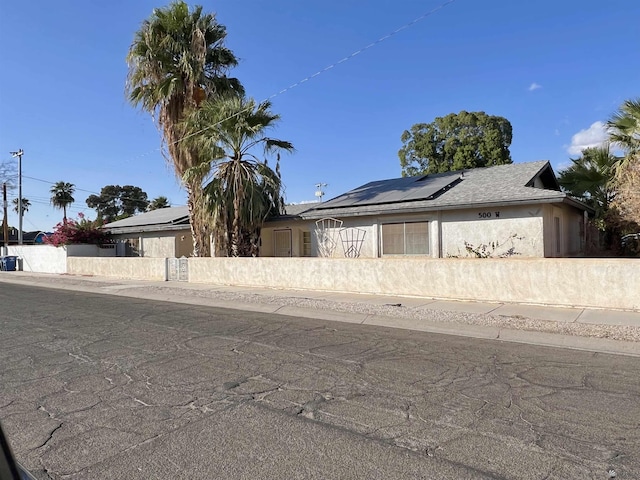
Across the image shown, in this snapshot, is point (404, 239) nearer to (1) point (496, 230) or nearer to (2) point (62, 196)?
(1) point (496, 230)

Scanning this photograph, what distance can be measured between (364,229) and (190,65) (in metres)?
9.94

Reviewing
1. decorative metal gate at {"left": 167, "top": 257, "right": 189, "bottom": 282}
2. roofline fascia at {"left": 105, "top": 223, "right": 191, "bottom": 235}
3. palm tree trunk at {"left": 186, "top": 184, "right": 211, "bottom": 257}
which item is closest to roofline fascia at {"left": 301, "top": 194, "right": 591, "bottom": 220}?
palm tree trunk at {"left": 186, "top": 184, "right": 211, "bottom": 257}

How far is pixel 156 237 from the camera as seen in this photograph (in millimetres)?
25797

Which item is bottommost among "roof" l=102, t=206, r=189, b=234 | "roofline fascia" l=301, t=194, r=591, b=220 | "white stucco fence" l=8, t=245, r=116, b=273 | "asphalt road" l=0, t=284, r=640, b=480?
"asphalt road" l=0, t=284, r=640, b=480

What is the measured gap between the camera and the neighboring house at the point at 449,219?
14.5 metres

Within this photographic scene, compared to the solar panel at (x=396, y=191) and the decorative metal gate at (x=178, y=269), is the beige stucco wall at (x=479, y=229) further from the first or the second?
the decorative metal gate at (x=178, y=269)

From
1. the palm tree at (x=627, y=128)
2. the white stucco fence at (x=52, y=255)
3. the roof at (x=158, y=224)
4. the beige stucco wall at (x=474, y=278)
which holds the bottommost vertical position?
the beige stucco wall at (x=474, y=278)

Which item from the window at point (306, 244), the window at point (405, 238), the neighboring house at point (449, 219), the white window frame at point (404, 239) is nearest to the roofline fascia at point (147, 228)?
the neighboring house at point (449, 219)

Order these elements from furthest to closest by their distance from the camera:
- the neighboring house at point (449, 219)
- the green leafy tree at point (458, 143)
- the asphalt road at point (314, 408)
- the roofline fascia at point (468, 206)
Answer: the green leafy tree at point (458, 143) → the neighboring house at point (449, 219) → the roofline fascia at point (468, 206) → the asphalt road at point (314, 408)

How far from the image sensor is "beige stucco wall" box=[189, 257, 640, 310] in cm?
981

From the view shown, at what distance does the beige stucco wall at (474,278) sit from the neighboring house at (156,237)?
9920 millimetres

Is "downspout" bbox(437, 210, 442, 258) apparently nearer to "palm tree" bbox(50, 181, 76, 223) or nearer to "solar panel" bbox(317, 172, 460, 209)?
"solar panel" bbox(317, 172, 460, 209)

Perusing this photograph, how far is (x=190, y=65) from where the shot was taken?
19250mm

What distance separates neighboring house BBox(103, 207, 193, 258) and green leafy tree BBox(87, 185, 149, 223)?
5721cm
